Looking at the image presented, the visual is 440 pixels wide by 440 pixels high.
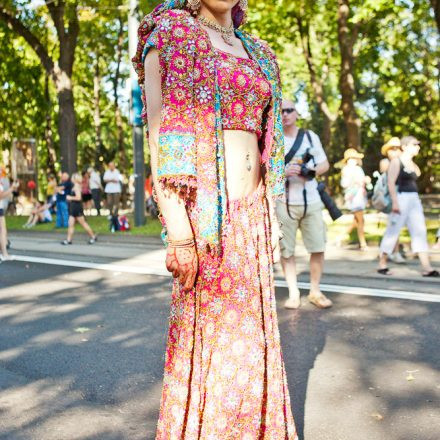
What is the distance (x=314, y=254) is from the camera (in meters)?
7.01

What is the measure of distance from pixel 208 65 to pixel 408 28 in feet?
87.8

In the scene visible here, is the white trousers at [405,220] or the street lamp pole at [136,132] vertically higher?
the street lamp pole at [136,132]

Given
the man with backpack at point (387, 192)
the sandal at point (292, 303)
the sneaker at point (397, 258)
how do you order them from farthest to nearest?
1. the sneaker at point (397, 258)
2. the man with backpack at point (387, 192)
3. the sandal at point (292, 303)

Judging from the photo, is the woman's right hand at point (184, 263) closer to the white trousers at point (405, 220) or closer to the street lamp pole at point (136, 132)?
the white trousers at point (405, 220)

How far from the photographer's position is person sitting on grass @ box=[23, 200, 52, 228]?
68.8ft

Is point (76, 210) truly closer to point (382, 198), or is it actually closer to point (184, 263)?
point (382, 198)

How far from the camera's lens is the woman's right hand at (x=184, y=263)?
8.46 ft

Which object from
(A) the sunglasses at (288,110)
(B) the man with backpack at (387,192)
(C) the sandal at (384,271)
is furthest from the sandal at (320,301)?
(B) the man with backpack at (387,192)

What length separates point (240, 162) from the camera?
274cm

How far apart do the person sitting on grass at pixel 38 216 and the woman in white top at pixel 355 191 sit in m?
11.0

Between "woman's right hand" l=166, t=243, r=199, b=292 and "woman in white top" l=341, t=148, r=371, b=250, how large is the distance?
941 centimetres

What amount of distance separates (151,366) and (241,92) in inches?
117

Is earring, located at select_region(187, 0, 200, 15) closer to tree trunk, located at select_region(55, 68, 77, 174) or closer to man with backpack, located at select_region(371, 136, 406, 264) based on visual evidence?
man with backpack, located at select_region(371, 136, 406, 264)

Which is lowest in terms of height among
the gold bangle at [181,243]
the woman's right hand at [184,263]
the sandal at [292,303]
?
Answer: the sandal at [292,303]
